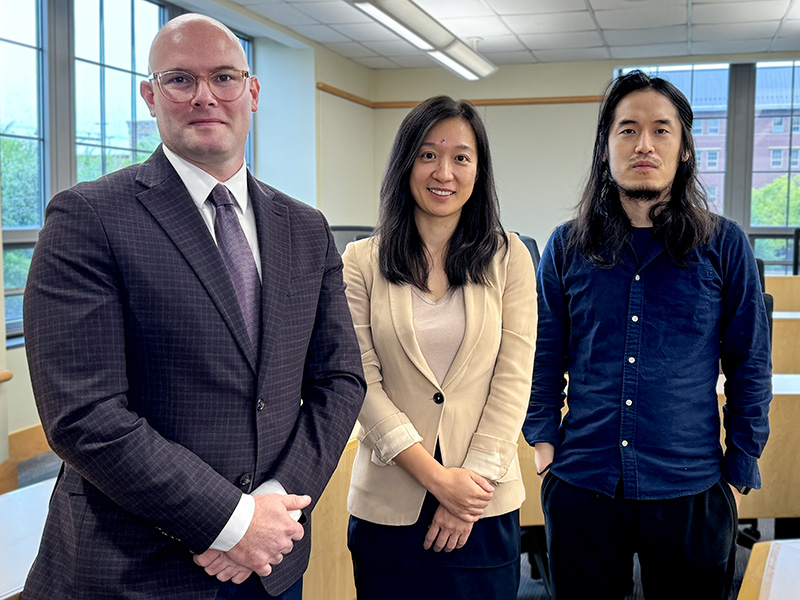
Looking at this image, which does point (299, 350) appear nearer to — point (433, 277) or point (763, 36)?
point (433, 277)

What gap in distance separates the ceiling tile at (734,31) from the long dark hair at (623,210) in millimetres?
5759

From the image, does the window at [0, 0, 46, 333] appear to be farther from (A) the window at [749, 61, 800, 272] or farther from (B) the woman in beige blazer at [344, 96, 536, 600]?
(A) the window at [749, 61, 800, 272]

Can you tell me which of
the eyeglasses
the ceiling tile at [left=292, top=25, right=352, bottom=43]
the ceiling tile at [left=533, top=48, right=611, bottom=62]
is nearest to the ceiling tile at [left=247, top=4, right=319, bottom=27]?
the ceiling tile at [left=292, top=25, right=352, bottom=43]

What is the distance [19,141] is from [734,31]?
607cm

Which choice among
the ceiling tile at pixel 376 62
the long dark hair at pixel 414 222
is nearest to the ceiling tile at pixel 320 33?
the ceiling tile at pixel 376 62

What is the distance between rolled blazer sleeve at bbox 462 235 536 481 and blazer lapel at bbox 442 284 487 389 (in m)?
0.07

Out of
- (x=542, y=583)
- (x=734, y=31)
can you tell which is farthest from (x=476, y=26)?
(x=542, y=583)

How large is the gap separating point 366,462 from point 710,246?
87 cm

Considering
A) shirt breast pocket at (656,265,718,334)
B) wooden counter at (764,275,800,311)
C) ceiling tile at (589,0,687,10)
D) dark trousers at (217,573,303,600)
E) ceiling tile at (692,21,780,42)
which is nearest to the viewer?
dark trousers at (217,573,303,600)

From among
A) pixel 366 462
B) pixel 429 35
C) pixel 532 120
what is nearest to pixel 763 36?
pixel 532 120

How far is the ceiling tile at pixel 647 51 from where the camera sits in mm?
7527

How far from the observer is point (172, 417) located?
1151mm

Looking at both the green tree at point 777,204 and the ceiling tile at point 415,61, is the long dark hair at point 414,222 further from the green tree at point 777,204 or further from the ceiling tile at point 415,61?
the green tree at point 777,204

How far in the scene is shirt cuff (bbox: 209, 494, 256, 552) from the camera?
3.68 feet
